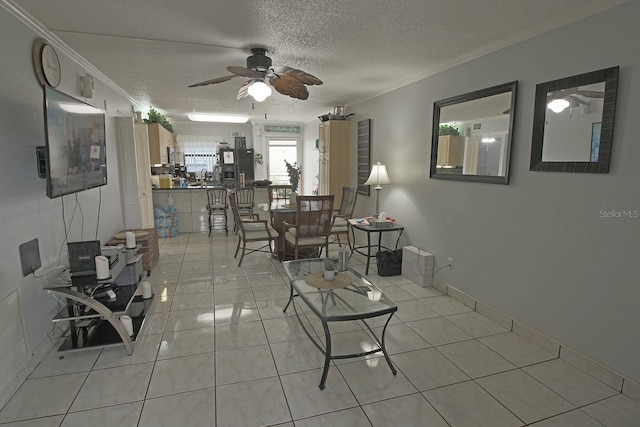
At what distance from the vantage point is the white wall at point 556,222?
1966mm

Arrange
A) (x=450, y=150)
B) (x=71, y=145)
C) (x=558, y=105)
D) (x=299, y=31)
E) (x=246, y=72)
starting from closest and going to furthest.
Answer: (x=558, y=105), (x=71, y=145), (x=299, y=31), (x=246, y=72), (x=450, y=150)

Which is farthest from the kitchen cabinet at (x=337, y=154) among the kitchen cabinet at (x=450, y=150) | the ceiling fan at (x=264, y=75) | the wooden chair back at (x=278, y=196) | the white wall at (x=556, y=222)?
the ceiling fan at (x=264, y=75)

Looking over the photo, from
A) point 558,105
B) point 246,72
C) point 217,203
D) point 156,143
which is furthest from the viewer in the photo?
point 217,203

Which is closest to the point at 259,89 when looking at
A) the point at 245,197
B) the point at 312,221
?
the point at 312,221

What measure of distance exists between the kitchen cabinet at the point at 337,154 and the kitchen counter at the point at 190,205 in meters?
1.37

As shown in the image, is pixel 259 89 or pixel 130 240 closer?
pixel 259 89

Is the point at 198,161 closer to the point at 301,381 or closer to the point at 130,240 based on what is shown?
the point at 130,240

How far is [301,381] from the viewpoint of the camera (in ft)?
6.91

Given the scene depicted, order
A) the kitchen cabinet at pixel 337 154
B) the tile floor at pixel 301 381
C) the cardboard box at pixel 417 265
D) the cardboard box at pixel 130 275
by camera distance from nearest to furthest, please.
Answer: the tile floor at pixel 301 381 < the cardboard box at pixel 130 275 < the cardboard box at pixel 417 265 < the kitchen cabinet at pixel 337 154

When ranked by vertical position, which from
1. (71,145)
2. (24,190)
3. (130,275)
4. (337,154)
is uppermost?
(337,154)

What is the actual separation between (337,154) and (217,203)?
2.41 m

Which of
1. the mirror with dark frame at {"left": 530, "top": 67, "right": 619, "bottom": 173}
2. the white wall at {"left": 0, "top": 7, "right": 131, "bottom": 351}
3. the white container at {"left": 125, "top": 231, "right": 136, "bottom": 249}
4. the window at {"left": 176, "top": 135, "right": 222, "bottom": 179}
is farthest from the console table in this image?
the window at {"left": 176, "top": 135, "right": 222, "bottom": 179}

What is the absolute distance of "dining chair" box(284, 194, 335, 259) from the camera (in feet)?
12.8

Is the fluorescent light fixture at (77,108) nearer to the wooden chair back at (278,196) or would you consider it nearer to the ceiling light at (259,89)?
the ceiling light at (259,89)
